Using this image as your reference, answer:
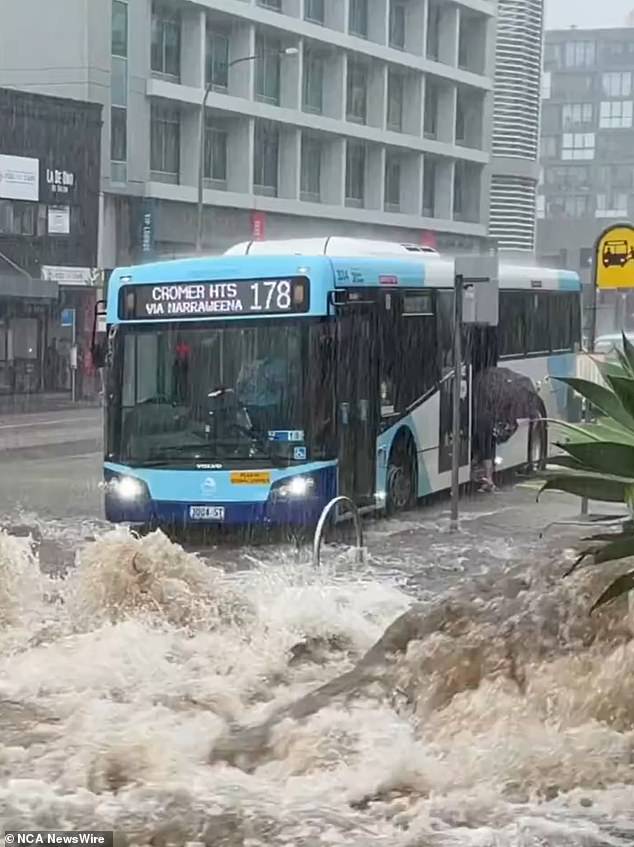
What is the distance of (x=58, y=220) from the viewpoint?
4091cm

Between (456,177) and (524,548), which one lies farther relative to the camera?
(456,177)

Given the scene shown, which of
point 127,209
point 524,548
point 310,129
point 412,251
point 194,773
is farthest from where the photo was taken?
point 310,129

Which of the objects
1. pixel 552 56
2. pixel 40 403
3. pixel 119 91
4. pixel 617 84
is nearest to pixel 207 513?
pixel 40 403

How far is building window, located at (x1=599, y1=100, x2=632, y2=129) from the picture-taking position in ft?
333

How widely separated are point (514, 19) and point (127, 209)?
979 inches

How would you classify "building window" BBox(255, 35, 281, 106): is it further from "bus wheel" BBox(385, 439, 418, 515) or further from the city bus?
the city bus

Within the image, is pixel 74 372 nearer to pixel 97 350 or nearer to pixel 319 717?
pixel 97 350

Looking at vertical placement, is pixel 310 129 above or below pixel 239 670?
above

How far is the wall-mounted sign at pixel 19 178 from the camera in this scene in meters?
39.5

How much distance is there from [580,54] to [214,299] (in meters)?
96.5

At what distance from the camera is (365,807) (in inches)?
225

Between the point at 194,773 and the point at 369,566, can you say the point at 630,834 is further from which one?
the point at 369,566

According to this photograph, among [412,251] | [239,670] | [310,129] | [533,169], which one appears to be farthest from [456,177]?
[239,670]

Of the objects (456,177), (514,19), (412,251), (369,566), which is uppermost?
(514,19)
